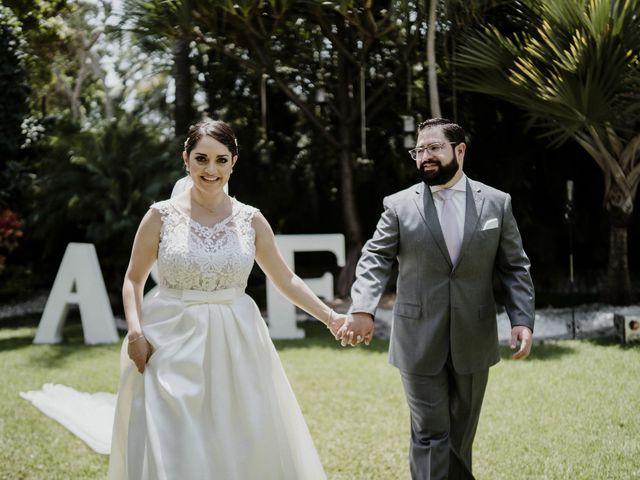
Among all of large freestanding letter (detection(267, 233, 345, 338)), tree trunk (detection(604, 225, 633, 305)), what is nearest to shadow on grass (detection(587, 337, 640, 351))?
tree trunk (detection(604, 225, 633, 305))

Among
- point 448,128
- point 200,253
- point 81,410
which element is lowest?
point 81,410

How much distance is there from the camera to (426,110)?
40.5ft

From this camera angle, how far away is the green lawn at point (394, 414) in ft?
14.8

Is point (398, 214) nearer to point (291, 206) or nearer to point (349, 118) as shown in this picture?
point (349, 118)

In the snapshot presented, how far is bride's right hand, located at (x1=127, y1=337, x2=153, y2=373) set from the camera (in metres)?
3.17

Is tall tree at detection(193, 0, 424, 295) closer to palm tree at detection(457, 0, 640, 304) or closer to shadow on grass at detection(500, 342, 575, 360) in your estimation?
palm tree at detection(457, 0, 640, 304)

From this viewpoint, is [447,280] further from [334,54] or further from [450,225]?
[334,54]

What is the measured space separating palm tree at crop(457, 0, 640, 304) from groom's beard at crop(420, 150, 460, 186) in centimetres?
537

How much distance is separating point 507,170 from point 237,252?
9.71 metres

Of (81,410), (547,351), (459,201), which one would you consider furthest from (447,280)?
(547,351)

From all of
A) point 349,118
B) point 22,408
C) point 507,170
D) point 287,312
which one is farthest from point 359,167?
point 22,408

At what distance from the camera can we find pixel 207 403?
3217 millimetres

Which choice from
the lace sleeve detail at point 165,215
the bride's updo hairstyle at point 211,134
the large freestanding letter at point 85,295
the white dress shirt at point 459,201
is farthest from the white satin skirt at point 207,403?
the large freestanding letter at point 85,295

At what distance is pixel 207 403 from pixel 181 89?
10.7 metres
